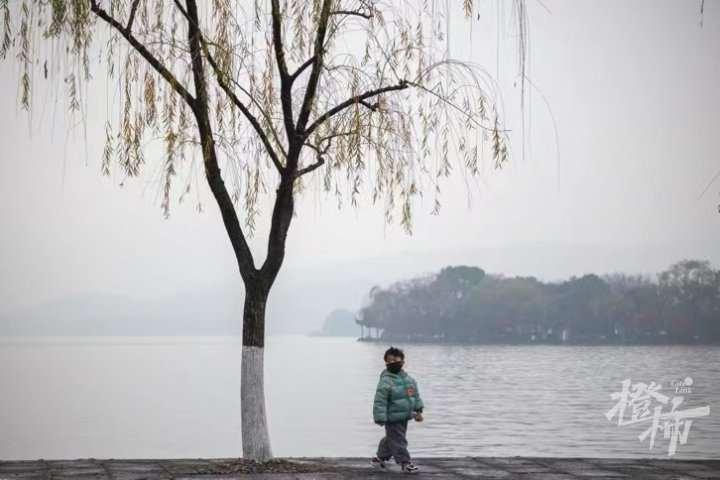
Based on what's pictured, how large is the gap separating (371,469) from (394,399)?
3.02ft

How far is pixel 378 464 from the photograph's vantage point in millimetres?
12086

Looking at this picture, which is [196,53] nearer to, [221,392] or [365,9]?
[365,9]

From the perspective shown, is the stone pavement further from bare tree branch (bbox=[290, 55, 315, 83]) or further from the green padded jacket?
bare tree branch (bbox=[290, 55, 315, 83])

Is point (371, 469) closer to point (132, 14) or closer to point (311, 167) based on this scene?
point (311, 167)

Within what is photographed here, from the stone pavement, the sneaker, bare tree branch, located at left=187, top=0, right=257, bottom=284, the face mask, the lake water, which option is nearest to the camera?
the stone pavement

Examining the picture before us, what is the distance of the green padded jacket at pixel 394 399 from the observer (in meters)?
11.4

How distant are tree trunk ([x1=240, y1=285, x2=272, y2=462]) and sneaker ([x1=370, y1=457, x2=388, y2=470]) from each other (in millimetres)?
1123

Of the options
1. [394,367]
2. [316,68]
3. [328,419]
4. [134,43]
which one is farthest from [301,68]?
[328,419]

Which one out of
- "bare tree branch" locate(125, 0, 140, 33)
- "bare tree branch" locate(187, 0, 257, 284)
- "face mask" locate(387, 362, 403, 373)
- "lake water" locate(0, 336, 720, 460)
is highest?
"bare tree branch" locate(125, 0, 140, 33)

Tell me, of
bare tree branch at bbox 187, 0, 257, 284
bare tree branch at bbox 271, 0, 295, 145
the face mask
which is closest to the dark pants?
the face mask

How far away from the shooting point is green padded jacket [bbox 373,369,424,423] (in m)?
11.4

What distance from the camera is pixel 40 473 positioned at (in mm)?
11250

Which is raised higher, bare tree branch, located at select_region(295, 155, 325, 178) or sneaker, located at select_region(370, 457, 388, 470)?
bare tree branch, located at select_region(295, 155, 325, 178)

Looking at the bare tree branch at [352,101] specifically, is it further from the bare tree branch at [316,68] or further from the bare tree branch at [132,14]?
the bare tree branch at [132,14]
